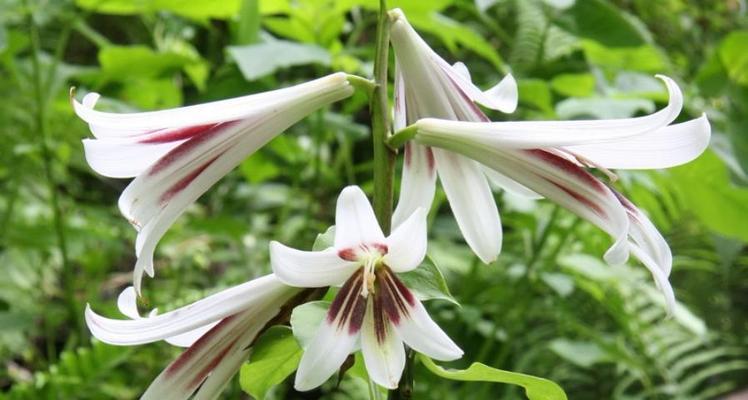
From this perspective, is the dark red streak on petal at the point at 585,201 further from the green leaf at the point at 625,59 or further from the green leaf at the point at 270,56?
the green leaf at the point at 625,59

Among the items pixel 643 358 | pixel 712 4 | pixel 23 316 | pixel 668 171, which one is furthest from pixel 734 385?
Answer: pixel 23 316

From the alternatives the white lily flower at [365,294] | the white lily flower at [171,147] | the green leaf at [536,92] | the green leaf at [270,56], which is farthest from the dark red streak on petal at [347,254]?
the green leaf at [536,92]

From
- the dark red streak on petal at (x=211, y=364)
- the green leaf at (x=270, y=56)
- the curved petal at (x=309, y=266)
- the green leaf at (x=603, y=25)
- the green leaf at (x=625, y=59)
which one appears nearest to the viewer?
the curved petal at (x=309, y=266)

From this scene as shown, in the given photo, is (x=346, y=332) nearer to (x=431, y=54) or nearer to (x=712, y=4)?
(x=431, y=54)

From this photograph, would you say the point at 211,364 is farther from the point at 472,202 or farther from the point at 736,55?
the point at 736,55

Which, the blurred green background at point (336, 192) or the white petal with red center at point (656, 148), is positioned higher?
the white petal with red center at point (656, 148)
